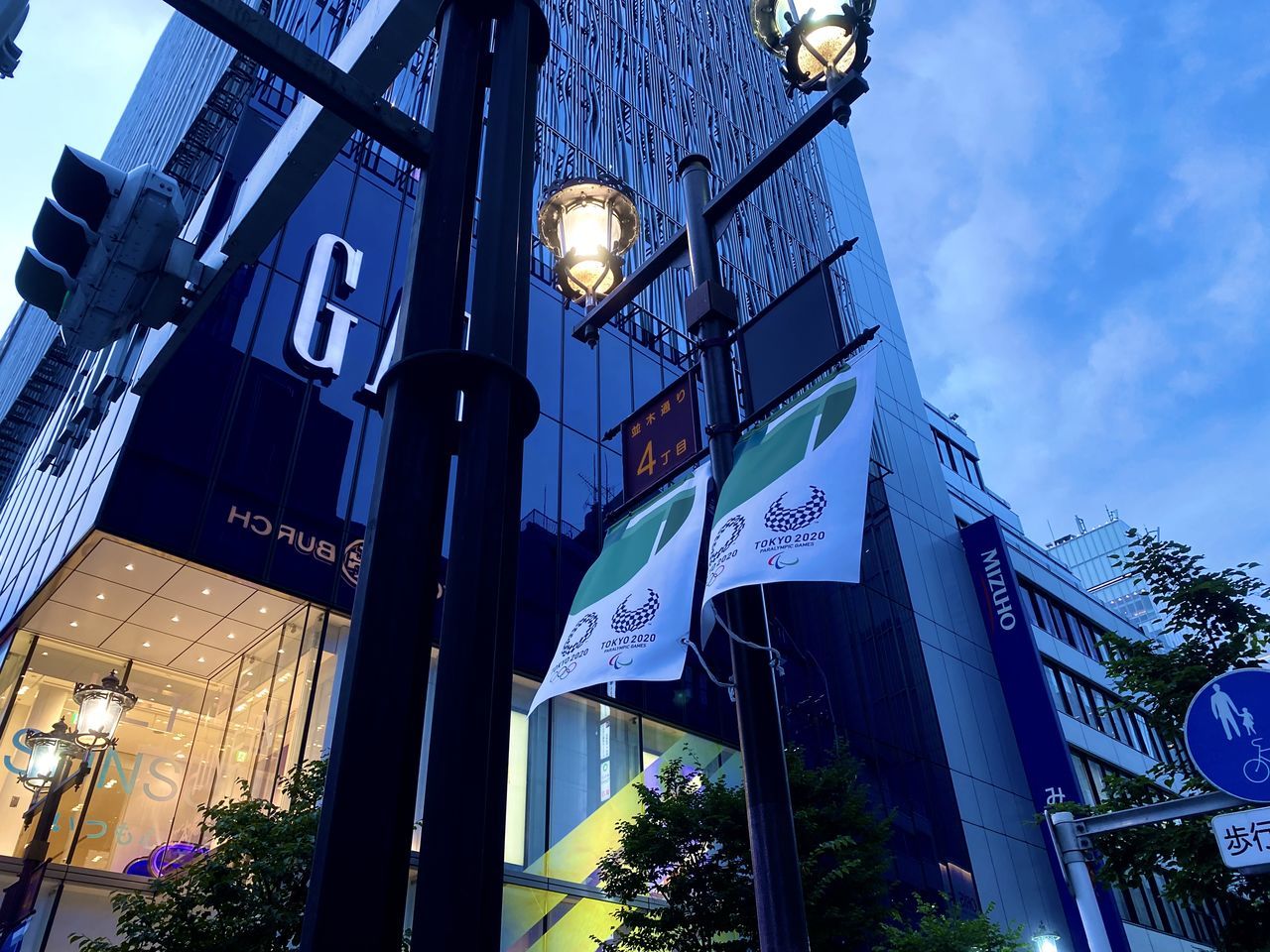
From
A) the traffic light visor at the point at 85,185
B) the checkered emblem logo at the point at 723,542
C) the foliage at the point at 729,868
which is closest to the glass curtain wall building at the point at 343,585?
the checkered emblem logo at the point at 723,542

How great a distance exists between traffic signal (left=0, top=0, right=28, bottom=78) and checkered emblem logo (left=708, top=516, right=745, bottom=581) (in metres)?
3.93

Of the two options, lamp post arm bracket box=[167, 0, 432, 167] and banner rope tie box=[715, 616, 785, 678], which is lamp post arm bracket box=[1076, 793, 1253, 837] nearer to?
banner rope tie box=[715, 616, 785, 678]

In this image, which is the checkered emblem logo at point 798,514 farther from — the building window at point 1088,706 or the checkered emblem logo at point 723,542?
the building window at point 1088,706

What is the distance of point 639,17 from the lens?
38375 mm

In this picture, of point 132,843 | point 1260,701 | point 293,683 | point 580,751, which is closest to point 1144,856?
point 1260,701

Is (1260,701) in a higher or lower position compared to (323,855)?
higher

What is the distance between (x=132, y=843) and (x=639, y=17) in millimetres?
34325

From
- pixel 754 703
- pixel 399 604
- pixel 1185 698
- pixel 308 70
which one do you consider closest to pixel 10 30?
pixel 308 70

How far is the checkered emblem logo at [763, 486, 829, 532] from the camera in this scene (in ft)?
17.4

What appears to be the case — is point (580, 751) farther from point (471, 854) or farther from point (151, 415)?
point (471, 854)

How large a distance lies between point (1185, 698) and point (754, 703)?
36.7 feet

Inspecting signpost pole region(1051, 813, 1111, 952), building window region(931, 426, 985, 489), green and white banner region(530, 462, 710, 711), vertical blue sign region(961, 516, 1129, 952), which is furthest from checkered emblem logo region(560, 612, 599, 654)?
building window region(931, 426, 985, 489)

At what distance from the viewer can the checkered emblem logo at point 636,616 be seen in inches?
231

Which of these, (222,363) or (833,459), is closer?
(833,459)
